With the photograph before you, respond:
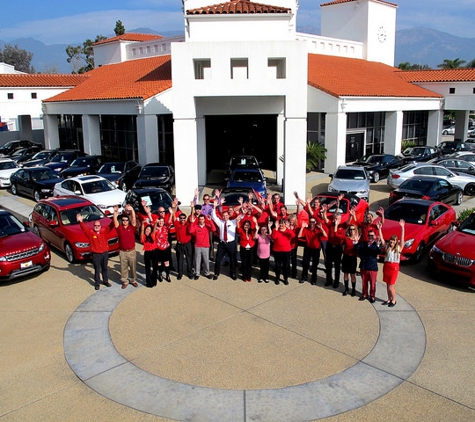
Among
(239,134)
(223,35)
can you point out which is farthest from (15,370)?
(239,134)

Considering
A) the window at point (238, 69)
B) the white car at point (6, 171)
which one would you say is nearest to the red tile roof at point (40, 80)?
the white car at point (6, 171)

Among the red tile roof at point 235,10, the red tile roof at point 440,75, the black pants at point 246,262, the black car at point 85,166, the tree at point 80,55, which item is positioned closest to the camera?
the black pants at point 246,262

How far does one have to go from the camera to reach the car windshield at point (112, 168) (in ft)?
79.1

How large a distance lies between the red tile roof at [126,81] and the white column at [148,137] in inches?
48.2

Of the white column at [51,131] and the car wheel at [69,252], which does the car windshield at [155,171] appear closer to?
the car wheel at [69,252]

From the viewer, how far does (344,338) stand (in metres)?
8.43

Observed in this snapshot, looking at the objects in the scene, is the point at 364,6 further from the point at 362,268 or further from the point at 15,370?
the point at 15,370

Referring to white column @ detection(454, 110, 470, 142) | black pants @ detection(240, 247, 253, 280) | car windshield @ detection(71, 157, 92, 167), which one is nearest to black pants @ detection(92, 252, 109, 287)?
black pants @ detection(240, 247, 253, 280)

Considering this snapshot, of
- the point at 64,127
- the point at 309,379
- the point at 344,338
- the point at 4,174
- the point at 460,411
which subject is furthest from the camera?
the point at 64,127

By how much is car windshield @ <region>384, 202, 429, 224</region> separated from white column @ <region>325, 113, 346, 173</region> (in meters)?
13.0

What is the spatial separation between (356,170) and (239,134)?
11.2 m

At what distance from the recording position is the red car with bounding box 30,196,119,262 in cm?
1262

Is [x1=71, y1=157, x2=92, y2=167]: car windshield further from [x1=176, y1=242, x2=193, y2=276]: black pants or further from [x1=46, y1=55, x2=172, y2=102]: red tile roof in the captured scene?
[x1=176, y1=242, x2=193, y2=276]: black pants

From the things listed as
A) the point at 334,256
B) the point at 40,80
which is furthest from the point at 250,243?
the point at 40,80
